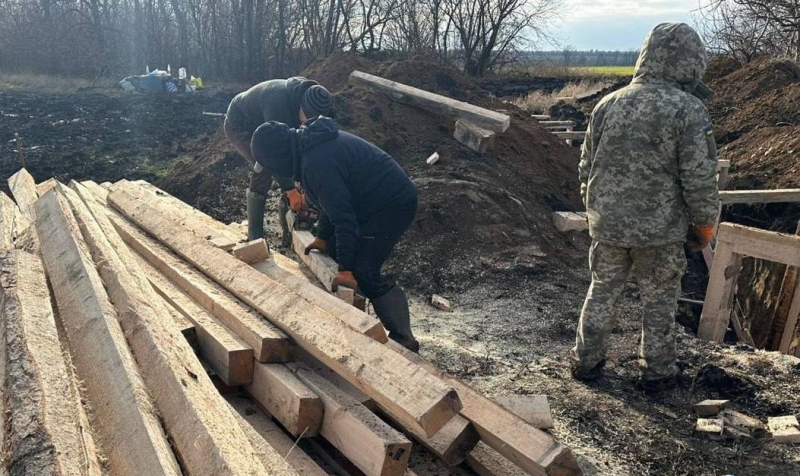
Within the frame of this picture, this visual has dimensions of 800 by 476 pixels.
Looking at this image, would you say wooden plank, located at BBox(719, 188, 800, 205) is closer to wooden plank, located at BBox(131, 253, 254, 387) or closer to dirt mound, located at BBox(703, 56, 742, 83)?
wooden plank, located at BBox(131, 253, 254, 387)

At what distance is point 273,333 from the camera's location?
2990mm

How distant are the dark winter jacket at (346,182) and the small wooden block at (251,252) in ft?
1.61

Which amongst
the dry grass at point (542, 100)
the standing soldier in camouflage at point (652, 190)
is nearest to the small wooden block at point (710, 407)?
the standing soldier in camouflage at point (652, 190)

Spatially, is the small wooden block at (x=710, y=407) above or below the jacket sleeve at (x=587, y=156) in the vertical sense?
below

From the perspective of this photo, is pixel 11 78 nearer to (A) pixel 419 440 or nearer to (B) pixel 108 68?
(B) pixel 108 68

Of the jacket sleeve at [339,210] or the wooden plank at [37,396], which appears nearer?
the wooden plank at [37,396]

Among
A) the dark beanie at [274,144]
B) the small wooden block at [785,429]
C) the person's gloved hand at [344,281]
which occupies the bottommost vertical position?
the small wooden block at [785,429]

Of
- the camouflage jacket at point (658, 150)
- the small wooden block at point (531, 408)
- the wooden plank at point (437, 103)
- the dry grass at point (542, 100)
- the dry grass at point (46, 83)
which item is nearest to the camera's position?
the small wooden block at point (531, 408)

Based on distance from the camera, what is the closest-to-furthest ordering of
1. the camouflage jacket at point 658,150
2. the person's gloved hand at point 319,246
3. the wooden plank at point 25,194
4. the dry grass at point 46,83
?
the camouflage jacket at point 658,150
the person's gloved hand at point 319,246
the wooden plank at point 25,194
the dry grass at point 46,83

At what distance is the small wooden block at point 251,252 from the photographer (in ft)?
13.7

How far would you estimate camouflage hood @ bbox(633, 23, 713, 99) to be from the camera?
3943 mm

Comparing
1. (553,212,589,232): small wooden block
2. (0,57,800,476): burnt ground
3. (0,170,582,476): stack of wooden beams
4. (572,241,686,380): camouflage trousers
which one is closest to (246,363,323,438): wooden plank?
(0,170,582,476): stack of wooden beams

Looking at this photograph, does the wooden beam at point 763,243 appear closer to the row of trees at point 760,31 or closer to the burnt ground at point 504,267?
the burnt ground at point 504,267

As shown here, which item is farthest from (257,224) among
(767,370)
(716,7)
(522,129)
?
(716,7)
